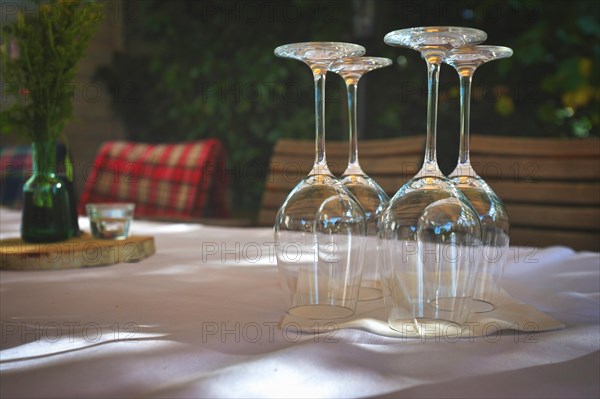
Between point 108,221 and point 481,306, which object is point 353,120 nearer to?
point 481,306

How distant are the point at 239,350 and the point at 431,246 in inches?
5.9

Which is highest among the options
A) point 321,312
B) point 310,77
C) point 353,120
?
point 310,77

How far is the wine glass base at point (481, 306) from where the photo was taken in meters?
0.53

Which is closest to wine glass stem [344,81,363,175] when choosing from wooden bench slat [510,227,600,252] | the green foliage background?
wooden bench slat [510,227,600,252]

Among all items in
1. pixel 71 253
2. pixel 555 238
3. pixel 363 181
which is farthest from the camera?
pixel 555 238

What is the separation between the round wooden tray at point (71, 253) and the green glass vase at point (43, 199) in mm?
23

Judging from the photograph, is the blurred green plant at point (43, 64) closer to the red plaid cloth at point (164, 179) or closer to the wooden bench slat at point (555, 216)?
the wooden bench slat at point (555, 216)

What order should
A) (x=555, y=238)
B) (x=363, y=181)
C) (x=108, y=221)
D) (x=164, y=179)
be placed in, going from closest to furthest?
1. (x=363, y=181)
2. (x=108, y=221)
3. (x=555, y=238)
4. (x=164, y=179)

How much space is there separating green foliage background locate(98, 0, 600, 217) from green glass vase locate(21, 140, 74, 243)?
1.62 metres

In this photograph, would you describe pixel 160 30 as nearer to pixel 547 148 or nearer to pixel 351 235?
pixel 547 148

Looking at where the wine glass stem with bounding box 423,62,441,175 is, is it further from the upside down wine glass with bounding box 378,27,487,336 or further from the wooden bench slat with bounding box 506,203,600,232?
the wooden bench slat with bounding box 506,203,600,232

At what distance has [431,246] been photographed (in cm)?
45

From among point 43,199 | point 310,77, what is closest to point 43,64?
point 43,199

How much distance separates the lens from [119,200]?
200cm
